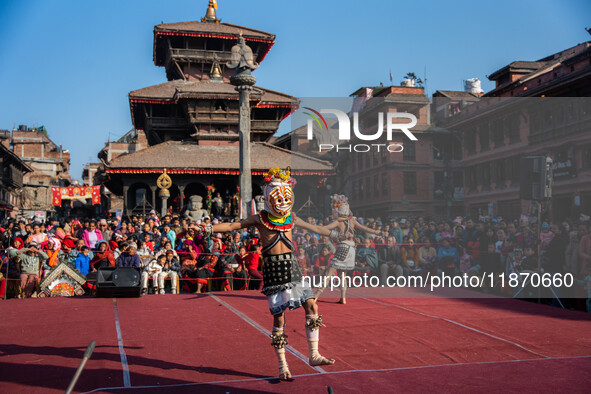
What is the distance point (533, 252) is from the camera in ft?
43.2

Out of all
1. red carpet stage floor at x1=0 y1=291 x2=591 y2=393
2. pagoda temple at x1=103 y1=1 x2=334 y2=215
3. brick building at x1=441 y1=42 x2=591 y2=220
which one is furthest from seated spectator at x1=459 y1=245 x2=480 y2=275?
pagoda temple at x1=103 y1=1 x2=334 y2=215

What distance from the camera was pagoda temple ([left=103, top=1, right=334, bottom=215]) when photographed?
33.0 meters

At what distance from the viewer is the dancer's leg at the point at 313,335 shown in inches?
264

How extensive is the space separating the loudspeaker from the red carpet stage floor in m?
0.97

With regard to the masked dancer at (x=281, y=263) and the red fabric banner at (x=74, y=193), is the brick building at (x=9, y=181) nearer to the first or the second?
the red fabric banner at (x=74, y=193)

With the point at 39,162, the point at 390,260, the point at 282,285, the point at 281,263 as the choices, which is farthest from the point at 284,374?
the point at 39,162

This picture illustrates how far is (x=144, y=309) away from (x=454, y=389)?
23.4 feet

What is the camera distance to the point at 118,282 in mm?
13172

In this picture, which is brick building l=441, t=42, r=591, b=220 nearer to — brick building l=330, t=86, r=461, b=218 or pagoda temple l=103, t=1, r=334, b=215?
brick building l=330, t=86, r=461, b=218

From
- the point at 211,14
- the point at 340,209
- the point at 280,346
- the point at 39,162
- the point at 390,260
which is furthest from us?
the point at 39,162

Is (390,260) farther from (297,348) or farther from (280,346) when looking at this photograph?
(280,346)

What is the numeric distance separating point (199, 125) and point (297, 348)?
29.9 m

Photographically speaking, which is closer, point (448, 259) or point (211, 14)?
point (448, 259)

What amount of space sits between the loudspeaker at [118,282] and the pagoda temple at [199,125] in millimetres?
19151
